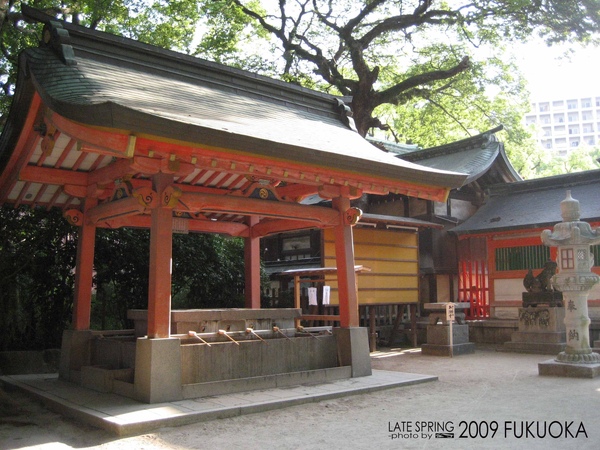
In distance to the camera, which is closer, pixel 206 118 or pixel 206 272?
pixel 206 118

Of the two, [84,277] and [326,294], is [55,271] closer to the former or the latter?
[84,277]

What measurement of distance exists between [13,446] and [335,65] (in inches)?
724

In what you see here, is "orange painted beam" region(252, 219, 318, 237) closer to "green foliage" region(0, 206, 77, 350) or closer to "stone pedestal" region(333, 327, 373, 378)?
"stone pedestal" region(333, 327, 373, 378)

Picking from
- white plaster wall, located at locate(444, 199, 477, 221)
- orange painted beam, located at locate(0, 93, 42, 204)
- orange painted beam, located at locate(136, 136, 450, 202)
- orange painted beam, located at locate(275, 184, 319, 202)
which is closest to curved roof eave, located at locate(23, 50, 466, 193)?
orange painted beam, located at locate(136, 136, 450, 202)

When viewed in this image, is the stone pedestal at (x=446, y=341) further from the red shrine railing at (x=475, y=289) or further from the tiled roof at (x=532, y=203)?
the tiled roof at (x=532, y=203)

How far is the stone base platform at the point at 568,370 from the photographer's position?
32.4 ft

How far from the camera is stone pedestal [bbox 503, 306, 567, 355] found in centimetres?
1386

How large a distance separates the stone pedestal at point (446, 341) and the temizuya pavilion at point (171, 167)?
4.84 meters

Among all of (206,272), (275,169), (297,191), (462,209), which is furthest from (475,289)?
(275,169)

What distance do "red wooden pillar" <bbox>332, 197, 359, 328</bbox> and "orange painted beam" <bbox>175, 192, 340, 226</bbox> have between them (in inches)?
7.5

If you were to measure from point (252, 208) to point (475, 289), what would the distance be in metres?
10.9

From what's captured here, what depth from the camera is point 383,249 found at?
1523 cm

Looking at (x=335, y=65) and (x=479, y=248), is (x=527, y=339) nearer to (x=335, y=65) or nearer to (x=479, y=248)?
(x=479, y=248)

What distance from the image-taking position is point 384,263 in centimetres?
1520
